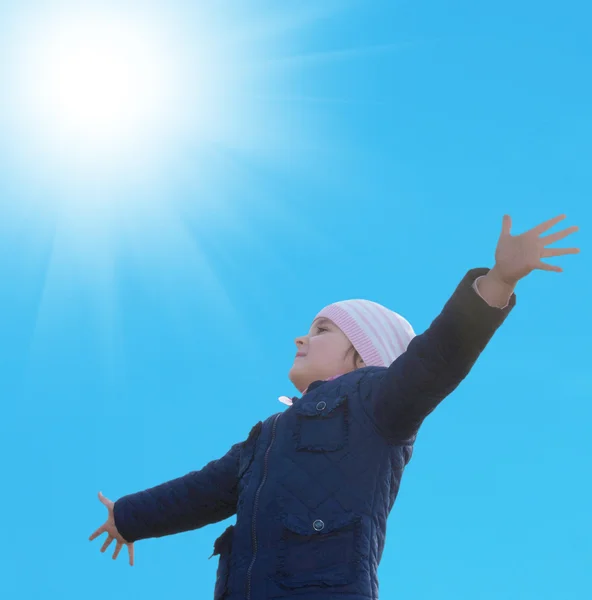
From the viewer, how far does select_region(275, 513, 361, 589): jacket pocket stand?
384 cm

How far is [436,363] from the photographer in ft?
12.7

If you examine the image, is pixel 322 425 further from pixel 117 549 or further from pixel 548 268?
pixel 117 549

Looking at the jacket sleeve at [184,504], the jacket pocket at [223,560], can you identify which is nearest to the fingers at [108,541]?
the jacket sleeve at [184,504]

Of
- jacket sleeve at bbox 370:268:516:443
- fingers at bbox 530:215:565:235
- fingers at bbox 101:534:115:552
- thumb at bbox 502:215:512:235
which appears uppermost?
thumb at bbox 502:215:512:235

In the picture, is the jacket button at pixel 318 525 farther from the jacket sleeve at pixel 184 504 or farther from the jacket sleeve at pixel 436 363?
the jacket sleeve at pixel 184 504

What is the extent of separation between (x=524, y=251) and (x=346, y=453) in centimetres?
138

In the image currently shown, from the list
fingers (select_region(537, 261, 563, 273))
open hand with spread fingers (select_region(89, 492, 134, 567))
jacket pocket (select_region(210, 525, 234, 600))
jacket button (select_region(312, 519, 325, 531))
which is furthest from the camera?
open hand with spread fingers (select_region(89, 492, 134, 567))

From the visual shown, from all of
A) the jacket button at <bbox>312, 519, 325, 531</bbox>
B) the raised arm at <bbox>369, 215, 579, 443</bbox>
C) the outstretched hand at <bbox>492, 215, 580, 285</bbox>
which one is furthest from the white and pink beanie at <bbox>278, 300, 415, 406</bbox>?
the outstretched hand at <bbox>492, 215, 580, 285</bbox>

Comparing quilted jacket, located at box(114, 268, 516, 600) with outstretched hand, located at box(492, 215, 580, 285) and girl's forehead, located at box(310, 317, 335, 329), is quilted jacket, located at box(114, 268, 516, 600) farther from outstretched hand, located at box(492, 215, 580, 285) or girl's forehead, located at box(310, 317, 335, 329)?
girl's forehead, located at box(310, 317, 335, 329)

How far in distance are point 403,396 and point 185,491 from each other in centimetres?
183

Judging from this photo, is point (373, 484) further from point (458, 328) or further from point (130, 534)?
point (130, 534)

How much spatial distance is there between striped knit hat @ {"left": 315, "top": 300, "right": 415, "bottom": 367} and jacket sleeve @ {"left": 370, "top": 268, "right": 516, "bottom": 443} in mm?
764

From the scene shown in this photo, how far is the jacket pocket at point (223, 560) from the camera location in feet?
13.8

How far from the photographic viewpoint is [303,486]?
13.6ft
